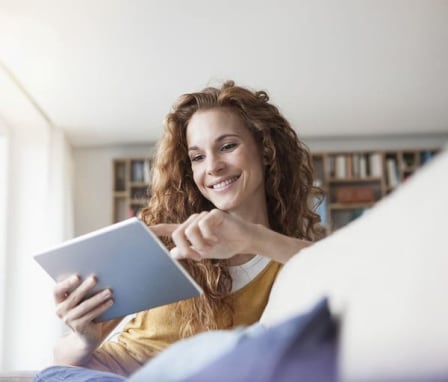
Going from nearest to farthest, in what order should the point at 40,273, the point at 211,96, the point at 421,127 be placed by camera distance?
the point at 211,96
the point at 40,273
the point at 421,127

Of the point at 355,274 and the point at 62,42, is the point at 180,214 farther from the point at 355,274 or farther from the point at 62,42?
the point at 62,42

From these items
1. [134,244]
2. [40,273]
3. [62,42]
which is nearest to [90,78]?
[62,42]

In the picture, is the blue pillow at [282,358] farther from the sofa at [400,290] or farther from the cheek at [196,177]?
the cheek at [196,177]

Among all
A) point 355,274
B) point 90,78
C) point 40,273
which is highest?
point 90,78

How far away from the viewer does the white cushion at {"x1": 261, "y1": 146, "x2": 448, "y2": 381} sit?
14.4 inches

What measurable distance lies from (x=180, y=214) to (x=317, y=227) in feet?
1.55

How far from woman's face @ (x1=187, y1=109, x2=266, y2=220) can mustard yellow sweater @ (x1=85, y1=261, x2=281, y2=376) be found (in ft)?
0.76

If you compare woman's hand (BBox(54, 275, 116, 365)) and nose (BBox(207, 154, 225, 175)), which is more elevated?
nose (BBox(207, 154, 225, 175))

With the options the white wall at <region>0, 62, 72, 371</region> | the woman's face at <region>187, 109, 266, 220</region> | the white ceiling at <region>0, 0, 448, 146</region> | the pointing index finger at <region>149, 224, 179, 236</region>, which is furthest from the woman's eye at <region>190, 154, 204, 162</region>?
the white wall at <region>0, 62, 72, 371</region>

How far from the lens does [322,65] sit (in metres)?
4.51

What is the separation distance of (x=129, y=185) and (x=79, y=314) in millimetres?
4943

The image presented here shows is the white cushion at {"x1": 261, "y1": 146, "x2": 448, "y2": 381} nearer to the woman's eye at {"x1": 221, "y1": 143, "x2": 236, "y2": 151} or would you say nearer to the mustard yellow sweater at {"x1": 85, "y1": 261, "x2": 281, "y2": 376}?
the mustard yellow sweater at {"x1": 85, "y1": 261, "x2": 281, "y2": 376}

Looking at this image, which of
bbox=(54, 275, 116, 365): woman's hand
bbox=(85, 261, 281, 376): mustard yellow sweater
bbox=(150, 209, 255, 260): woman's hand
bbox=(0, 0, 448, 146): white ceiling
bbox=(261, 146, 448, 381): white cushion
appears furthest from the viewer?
bbox=(0, 0, 448, 146): white ceiling

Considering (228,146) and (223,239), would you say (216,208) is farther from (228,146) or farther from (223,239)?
(223,239)
